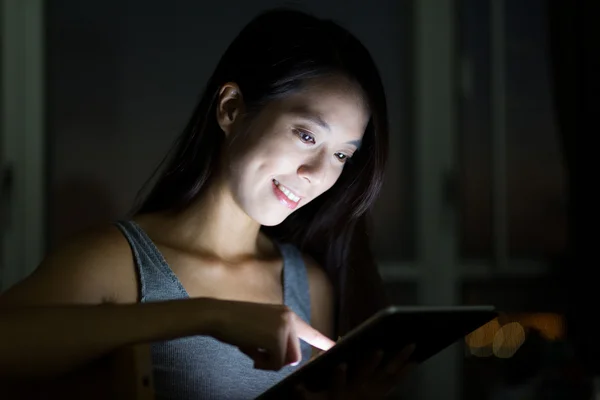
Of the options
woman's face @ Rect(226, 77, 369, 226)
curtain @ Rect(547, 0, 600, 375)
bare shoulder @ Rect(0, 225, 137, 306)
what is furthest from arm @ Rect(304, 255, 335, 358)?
curtain @ Rect(547, 0, 600, 375)

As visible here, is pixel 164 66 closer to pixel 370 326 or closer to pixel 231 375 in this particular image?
pixel 231 375

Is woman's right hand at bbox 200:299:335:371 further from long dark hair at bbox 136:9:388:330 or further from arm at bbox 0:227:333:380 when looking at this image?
Result: long dark hair at bbox 136:9:388:330

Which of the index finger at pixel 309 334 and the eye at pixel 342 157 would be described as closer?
the index finger at pixel 309 334

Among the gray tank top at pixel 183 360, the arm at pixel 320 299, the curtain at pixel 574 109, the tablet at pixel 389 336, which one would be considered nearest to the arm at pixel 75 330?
the tablet at pixel 389 336

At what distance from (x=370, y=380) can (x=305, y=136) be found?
347mm

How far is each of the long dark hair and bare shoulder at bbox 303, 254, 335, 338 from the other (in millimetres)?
122

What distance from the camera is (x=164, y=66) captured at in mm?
1923

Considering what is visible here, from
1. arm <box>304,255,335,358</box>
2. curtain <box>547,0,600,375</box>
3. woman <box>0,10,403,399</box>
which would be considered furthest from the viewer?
curtain <box>547,0,600,375</box>

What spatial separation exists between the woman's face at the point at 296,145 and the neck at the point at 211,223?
62 mm

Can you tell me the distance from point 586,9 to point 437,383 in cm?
107

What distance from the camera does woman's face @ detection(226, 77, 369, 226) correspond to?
41.0 inches

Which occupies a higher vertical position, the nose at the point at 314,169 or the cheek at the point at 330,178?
the nose at the point at 314,169

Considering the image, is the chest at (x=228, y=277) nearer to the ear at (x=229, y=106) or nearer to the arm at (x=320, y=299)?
the arm at (x=320, y=299)

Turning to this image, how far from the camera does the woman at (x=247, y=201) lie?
0.99m
